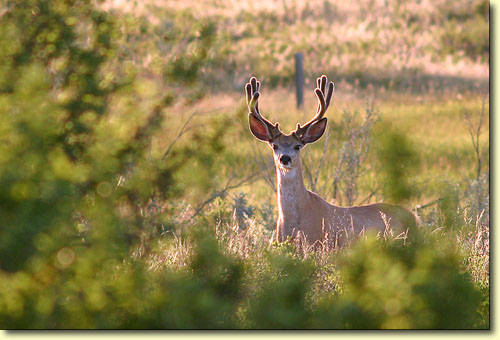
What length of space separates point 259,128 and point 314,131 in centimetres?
52

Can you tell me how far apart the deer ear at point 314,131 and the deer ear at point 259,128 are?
0.32 metres

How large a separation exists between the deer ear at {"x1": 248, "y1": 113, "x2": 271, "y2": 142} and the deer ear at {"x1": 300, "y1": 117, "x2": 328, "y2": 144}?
319 mm

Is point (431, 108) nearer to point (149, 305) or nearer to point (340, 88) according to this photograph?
point (340, 88)

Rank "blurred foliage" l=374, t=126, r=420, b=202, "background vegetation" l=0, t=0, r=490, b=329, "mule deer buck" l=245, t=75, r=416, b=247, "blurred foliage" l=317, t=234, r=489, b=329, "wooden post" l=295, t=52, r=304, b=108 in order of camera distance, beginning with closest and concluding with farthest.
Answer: "blurred foliage" l=317, t=234, r=489, b=329 → "background vegetation" l=0, t=0, r=490, b=329 → "blurred foliage" l=374, t=126, r=420, b=202 → "mule deer buck" l=245, t=75, r=416, b=247 → "wooden post" l=295, t=52, r=304, b=108

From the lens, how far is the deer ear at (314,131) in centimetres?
811

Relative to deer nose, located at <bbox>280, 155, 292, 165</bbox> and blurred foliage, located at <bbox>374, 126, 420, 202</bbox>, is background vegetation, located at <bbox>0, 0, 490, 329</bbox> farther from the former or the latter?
deer nose, located at <bbox>280, 155, 292, 165</bbox>

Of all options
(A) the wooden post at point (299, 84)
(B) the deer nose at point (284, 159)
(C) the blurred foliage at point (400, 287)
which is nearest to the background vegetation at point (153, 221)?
(C) the blurred foliage at point (400, 287)

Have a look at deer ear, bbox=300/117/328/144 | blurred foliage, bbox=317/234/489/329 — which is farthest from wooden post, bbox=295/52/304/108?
blurred foliage, bbox=317/234/489/329

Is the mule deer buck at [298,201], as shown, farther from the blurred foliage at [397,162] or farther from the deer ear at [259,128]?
the blurred foliage at [397,162]

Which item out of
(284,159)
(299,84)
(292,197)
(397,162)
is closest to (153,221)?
(397,162)

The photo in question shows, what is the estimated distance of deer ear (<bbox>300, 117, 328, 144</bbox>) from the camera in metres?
8.11

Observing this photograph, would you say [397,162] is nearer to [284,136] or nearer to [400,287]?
[400,287]

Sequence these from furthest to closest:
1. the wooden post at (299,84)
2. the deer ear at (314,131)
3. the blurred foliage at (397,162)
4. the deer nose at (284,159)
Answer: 1. the wooden post at (299,84)
2. the deer ear at (314,131)
3. the deer nose at (284,159)
4. the blurred foliage at (397,162)

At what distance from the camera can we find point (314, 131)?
8.23m
